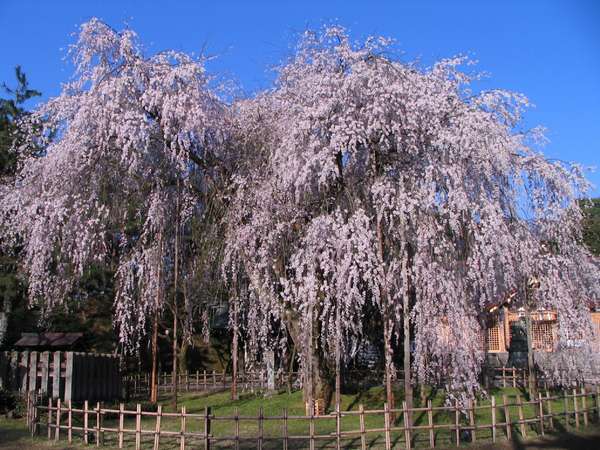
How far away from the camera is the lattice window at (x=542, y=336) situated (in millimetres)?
17325

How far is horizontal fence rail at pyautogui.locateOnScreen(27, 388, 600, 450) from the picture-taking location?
9.62 m

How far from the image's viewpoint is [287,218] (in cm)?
1189

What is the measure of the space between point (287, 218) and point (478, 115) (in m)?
4.14

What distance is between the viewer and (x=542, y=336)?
63.1ft

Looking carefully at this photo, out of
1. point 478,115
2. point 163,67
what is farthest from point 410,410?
point 163,67

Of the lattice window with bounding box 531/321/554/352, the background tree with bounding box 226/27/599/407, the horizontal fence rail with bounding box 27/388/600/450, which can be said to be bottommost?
the horizontal fence rail with bounding box 27/388/600/450

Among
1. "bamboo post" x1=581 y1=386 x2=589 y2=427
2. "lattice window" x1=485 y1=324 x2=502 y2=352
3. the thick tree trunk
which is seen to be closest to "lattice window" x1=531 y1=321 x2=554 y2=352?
"lattice window" x1=485 y1=324 x2=502 y2=352

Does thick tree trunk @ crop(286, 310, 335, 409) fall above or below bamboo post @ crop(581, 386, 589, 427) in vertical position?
above

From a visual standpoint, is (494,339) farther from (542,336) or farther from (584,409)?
(584,409)

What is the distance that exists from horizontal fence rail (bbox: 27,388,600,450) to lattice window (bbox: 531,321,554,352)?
13.2ft

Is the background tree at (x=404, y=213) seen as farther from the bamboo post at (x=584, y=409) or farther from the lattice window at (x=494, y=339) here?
the lattice window at (x=494, y=339)

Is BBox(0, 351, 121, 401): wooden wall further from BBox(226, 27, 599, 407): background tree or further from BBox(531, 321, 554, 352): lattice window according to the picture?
BBox(531, 321, 554, 352): lattice window

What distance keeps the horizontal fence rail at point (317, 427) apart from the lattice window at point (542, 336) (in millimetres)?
4015

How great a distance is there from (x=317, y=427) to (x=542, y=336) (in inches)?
418
